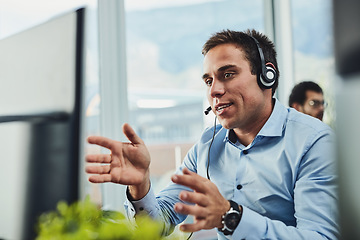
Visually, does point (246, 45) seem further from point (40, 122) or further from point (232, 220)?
point (40, 122)

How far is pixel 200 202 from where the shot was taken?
2.75 ft

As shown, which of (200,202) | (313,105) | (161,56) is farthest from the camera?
(161,56)

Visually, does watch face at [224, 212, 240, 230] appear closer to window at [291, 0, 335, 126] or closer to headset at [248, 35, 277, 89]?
headset at [248, 35, 277, 89]

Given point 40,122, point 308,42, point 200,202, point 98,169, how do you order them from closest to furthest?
point 40,122, point 200,202, point 98,169, point 308,42

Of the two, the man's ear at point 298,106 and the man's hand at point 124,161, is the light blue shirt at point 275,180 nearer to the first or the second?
the man's hand at point 124,161

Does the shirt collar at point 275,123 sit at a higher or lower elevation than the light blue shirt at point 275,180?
higher

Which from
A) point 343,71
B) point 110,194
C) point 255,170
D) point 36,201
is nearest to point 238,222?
point 255,170

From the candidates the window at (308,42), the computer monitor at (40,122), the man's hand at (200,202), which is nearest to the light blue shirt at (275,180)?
the man's hand at (200,202)

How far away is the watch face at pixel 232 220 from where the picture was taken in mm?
925

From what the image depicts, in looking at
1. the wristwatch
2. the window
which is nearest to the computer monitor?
the wristwatch

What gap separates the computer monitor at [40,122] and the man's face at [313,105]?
2060mm

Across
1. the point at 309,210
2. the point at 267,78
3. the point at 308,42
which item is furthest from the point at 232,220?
the point at 308,42

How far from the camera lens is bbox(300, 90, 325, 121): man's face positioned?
2.46 meters

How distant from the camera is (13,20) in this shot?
220cm
